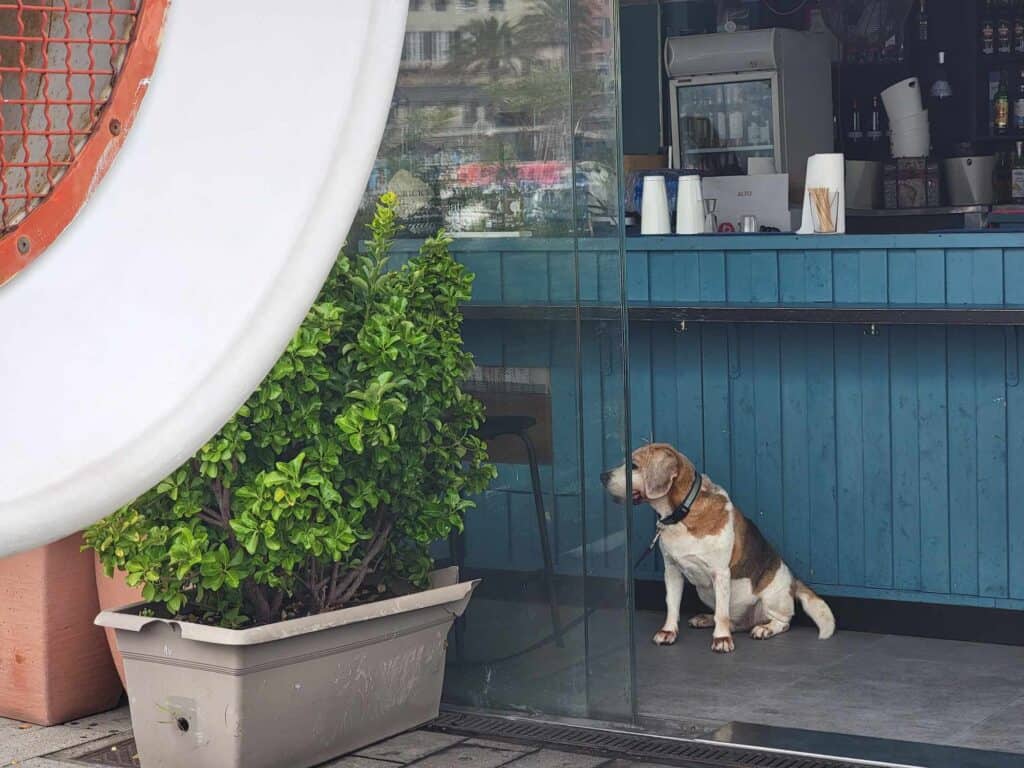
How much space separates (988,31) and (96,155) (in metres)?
8.91

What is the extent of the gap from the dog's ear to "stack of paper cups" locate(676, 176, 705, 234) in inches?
47.8

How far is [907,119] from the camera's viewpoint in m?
8.35

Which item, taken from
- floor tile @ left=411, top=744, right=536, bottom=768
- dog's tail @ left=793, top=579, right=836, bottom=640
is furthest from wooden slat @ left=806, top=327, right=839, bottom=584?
floor tile @ left=411, top=744, right=536, bottom=768

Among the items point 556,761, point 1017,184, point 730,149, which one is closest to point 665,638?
point 556,761

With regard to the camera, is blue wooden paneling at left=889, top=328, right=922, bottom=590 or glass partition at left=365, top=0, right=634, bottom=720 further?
blue wooden paneling at left=889, top=328, right=922, bottom=590

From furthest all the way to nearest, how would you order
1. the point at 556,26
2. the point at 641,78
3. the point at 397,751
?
1. the point at 641,78
2. the point at 556,26
3. the point at 397,751

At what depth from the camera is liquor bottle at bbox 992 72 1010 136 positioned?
28.8ft

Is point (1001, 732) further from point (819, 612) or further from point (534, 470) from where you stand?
point (534, 470)

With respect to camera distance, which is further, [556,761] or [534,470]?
[534,470]

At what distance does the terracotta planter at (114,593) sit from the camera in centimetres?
423

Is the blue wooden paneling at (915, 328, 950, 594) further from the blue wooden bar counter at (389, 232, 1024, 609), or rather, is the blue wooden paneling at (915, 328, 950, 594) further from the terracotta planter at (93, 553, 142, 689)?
the terracotta planter at (93, 553, 142, 689)

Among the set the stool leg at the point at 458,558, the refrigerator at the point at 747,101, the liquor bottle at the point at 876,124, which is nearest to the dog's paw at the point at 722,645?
the stool leg at the point at 458,558

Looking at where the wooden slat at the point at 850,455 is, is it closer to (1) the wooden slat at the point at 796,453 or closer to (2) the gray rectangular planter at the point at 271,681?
(1) the wooden slat at the point at 796,453

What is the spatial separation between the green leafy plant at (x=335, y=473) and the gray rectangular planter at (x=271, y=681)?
0.40 feet
